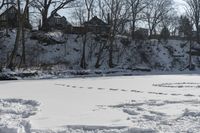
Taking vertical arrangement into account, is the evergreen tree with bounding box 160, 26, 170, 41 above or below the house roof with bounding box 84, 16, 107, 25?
below

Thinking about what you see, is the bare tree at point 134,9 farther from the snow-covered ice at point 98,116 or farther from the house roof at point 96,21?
the snow-covered ice at point 98,116

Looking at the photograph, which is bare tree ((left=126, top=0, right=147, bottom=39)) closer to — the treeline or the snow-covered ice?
the treeline

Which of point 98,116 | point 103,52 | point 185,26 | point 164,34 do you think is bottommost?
point 98,116

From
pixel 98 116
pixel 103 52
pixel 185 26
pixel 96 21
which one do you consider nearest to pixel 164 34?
pixel 185 26

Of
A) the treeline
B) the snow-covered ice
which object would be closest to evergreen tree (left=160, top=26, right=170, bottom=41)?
the treeline

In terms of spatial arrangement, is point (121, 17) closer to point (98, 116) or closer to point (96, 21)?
point (96, 21)

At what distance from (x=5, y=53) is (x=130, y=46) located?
17.0 meters

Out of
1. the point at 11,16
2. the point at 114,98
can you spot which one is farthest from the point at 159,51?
the point at 114,98

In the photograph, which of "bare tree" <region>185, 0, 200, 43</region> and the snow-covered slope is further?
"bare tree" <region>185, 0, 200, 43</region>

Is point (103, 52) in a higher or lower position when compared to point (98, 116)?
higher

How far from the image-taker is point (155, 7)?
234 feet

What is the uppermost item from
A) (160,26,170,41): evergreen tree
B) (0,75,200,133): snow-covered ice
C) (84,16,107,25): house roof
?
(84,16,107,25): house roof

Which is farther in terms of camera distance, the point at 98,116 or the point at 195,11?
the point at 195,11

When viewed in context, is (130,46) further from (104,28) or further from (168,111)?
(168,111)
